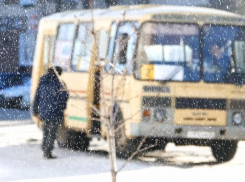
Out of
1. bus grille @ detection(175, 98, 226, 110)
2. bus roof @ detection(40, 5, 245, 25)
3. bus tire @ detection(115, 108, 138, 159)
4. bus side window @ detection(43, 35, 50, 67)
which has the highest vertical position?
bus roof @ detection(40, 5, 245, 25)

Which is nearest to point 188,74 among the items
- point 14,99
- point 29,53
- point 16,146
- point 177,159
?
point 177,159

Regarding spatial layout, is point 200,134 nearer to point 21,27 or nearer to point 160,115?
point 160,115

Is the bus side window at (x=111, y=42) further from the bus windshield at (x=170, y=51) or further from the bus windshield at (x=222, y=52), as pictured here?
the bus windshield at (x=222, y=52)

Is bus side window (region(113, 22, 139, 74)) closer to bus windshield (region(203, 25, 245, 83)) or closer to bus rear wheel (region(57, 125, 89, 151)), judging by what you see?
bus windshield (region(203, 25, 245, 83))

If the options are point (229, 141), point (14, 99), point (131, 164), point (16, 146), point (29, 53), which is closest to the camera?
point (131, 164)

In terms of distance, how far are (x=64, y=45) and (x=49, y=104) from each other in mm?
3273

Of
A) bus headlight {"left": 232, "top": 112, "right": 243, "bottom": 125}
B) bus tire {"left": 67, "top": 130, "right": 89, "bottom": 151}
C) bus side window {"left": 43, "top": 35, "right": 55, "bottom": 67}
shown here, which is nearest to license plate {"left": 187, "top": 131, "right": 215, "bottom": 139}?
bus headlight {"left": 232, "top": 112, "right": 243, "bottom": 125}

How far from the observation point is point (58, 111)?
1802 centimetres

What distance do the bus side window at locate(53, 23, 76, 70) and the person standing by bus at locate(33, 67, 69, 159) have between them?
106 inches

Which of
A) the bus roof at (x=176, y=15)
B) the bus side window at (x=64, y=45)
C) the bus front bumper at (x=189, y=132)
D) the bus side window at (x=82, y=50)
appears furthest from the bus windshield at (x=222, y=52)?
the bus side window at (x=64, y=45)

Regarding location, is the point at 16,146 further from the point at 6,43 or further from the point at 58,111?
the point at 6,43

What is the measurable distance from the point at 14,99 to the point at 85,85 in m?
15.5

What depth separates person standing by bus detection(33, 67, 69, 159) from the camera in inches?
704

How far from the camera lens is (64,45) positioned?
21016mm
